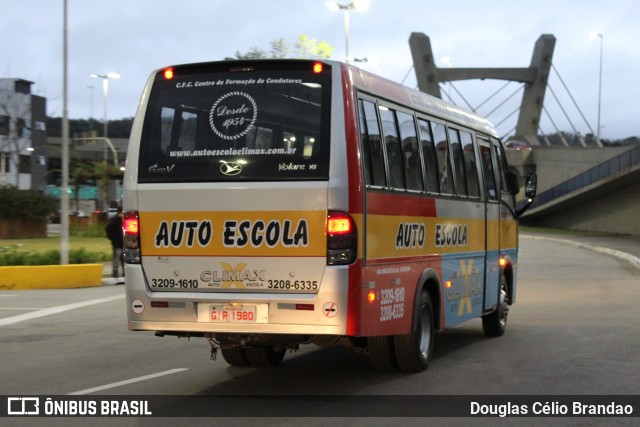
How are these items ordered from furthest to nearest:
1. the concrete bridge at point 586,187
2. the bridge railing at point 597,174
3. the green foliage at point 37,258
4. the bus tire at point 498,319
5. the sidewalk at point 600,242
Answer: the concrete bridge at point 586,187 → the bridge railing at point 597,174 → the sidewalk at point 600,242 → the green foliage at point 37,258 → the bus tire at point 498,319

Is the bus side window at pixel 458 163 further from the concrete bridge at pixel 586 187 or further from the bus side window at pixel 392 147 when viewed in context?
the concrete bridge at pixel 586 187

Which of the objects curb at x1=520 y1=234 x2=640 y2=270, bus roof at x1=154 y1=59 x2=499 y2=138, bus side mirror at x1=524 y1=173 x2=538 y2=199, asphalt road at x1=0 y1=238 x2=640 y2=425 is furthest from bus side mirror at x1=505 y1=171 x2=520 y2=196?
curb at x1=520 y1=234 x2=640 y2=270

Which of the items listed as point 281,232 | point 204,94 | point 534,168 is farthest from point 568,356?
point 534,168

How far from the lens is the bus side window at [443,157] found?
11.4 m

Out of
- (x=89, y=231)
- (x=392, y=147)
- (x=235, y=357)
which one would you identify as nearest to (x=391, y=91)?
(x=392, y=147)

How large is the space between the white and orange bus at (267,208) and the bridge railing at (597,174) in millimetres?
48459

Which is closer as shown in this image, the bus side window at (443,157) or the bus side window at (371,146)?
the bus side window at (371,146)

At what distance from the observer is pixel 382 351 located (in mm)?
10312

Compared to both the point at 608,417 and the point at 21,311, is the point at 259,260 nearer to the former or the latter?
the point at 608,417

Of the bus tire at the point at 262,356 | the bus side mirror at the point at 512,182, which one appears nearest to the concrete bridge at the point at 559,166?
the bus side mirror at the point at 512,182

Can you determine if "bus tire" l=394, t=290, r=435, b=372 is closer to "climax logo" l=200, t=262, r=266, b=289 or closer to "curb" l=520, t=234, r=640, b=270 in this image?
"climax logo" l=200, t=262, r=266, b=289

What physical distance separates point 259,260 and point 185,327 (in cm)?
91

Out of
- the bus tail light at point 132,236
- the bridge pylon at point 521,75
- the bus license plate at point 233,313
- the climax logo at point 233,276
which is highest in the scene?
the bridge pylon at point 521,75

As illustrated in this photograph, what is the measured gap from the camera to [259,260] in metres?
8.82
